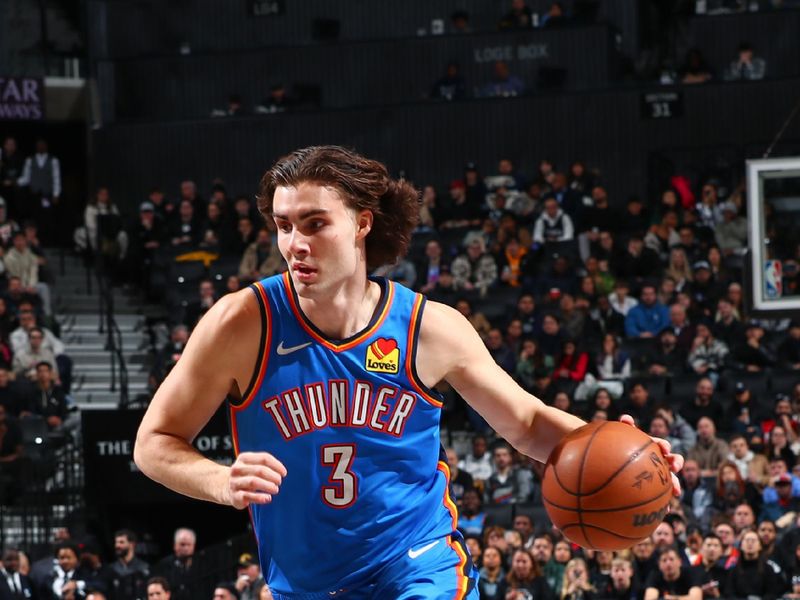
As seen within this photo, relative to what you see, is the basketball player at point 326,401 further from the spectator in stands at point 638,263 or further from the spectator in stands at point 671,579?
the spectator in stands at point 638,263

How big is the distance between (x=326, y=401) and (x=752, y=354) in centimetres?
1377

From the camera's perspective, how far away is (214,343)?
4777 millimetres

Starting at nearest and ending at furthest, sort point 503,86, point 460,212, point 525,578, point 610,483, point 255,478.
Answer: point 255,478 < point 610,483 < point 525,578 < point 460,212 < point 503,86

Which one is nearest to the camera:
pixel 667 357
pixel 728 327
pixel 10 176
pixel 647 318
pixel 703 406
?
pixel 703 406

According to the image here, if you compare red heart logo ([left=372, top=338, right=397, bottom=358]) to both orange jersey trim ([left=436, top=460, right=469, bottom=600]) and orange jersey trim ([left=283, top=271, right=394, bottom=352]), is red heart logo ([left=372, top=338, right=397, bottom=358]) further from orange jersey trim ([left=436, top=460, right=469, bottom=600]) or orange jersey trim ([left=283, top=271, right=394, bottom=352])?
orange jersey trim ([left=436, top=460, right=469, bottom=600])

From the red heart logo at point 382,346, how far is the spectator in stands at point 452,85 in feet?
63.8

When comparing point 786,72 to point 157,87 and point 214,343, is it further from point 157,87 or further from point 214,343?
point 214,343

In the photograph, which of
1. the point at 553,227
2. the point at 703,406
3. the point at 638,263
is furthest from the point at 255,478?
the point at 553,227

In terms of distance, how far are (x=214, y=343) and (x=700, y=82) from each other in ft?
65.4

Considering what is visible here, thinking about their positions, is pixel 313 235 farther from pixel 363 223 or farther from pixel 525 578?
pixel 525 578

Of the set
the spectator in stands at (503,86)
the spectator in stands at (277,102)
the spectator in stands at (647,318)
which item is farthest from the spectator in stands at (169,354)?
the spectator in stands at (503,86)

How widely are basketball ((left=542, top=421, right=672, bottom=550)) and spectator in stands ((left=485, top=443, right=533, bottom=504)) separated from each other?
34.8 ft

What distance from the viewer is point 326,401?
15.9 feet

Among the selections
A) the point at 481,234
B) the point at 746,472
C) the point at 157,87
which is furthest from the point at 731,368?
the point at 157,87
